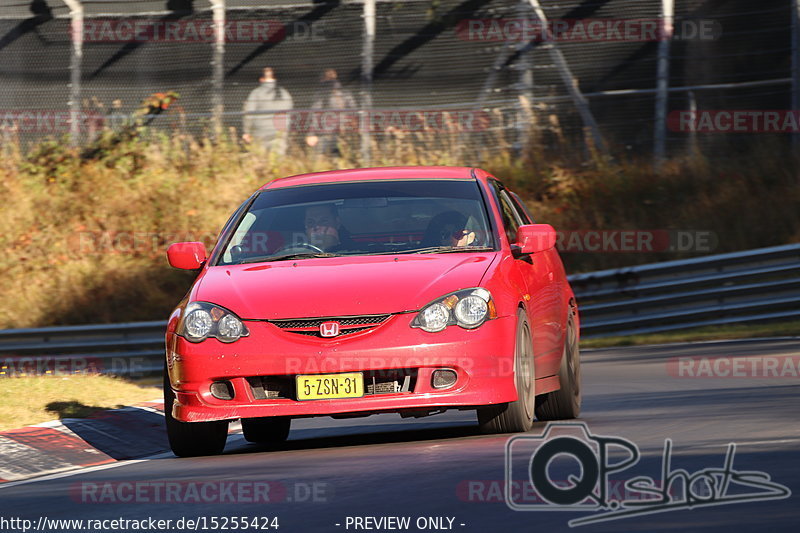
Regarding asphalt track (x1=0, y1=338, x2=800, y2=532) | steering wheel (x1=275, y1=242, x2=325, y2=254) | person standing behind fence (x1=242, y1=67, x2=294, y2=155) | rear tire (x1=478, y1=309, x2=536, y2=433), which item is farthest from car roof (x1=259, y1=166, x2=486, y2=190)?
person standing behind fence (x1=242, y1=67, x2=294, y2=155)

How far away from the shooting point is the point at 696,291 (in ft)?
63.8

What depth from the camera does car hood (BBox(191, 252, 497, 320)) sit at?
318 inches

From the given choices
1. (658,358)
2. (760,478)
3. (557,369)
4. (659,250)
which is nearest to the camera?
(760,478)

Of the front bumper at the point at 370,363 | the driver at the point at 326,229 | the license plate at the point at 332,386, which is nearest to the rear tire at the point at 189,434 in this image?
the front bumper at the point at 370,363

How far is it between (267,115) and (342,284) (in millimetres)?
16579

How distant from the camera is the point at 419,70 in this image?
23.7 m

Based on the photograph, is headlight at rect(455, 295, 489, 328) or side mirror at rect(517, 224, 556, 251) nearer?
headlight at rect(455, 295, 489, 328)

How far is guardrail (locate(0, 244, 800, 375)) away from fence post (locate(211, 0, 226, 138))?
5.81 meters

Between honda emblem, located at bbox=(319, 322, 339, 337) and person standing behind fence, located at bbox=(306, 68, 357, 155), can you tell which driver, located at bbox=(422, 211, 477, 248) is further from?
person standing behind fence, located at bbox=(306, 68, 357, 155)

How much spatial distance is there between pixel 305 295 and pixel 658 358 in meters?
8.18

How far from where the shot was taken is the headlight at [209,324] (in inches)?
324

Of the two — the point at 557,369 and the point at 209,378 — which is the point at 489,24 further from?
the point at 209,378

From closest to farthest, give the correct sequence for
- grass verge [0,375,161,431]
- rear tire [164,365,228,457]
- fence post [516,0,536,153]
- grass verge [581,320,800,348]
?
1. rear tire [164,365,228,457]
2. grass verge [0,375,161,431]
3. grass verge [581,320,800,348]
4. fence post [516,0,536,153]

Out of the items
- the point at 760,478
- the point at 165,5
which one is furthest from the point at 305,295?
the point at 165,5
